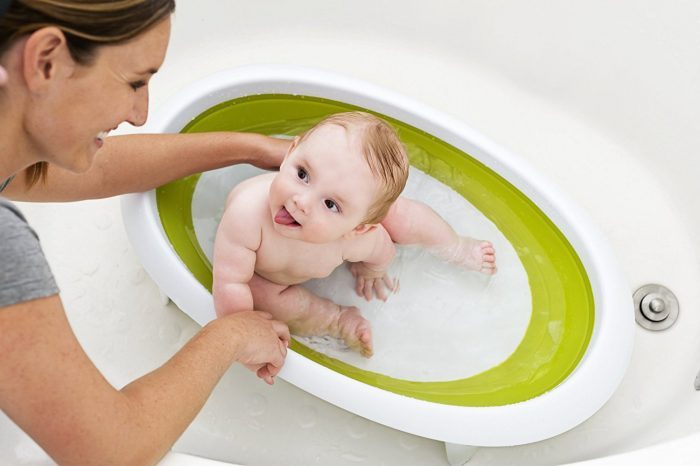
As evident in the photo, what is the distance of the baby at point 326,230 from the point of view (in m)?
1.04

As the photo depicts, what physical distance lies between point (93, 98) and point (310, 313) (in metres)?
0.62

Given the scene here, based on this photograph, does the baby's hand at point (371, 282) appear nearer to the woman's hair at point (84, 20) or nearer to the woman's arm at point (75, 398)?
the woman's arm at point (75, 398)

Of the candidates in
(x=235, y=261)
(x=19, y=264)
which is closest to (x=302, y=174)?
(x=235, y=261)

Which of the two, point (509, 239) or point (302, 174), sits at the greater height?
point (509, 239)

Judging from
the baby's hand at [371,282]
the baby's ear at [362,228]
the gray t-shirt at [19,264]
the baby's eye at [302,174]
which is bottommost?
Answer: the gray t-shirt at [19,264]

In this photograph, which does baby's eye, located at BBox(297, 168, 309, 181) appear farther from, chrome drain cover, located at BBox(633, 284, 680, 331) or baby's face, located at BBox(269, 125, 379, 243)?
chrome drain cover, located at BBox(633, 284, 680, 331)

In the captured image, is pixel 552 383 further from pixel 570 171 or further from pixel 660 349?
pixel 570 171

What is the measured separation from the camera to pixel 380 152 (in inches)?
40.8

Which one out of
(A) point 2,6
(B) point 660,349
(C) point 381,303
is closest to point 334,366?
(C) point 381,303

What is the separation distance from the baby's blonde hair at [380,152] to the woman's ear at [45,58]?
0.45 meters

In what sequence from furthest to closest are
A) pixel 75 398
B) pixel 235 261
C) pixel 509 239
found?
pixel 509 239
pixel 235 261
pixel 75 398

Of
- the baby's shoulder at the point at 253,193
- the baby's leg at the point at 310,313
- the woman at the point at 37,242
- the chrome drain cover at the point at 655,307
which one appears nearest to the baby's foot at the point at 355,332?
the baby's leg at the point at 310,313

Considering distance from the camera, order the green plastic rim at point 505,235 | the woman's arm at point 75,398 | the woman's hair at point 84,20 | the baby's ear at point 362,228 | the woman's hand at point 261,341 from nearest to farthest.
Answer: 1. the woman's hair at point 84,20
2. the woman's arm at point 75,398
3. the woman's hand at point 261,341
4. the baby's ear at point 362,228
5. the green plastic rim at point 505,235

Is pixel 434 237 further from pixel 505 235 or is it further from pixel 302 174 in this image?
pixel 302 174
